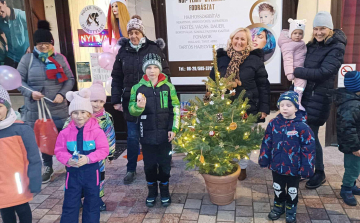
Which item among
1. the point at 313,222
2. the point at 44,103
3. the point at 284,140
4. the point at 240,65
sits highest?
the point at 240,65

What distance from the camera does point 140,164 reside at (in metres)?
5.35

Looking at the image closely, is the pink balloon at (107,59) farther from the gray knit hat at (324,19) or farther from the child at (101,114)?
the gray knit hat at (324,19)

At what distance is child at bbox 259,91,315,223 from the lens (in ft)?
10.3

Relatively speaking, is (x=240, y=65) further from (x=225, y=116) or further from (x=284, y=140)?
(x=284, y=140)

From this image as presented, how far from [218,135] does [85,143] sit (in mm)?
1589

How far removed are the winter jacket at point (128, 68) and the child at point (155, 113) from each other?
633mm

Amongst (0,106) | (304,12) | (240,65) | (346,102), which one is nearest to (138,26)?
(240,65)

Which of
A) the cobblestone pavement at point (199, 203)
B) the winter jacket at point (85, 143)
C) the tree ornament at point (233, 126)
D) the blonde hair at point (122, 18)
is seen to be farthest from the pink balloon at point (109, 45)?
the tree ornament at point (233, 126)

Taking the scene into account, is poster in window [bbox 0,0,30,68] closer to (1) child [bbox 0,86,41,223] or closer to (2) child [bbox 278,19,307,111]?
(1) child [bbox 0,86,41,223]

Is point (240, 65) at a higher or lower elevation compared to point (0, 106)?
higher

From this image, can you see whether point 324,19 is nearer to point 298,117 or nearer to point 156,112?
point 298,117

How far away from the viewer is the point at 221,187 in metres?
3.76

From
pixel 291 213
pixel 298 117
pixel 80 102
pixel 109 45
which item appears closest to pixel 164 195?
pixel 291 213

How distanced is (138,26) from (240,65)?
1.54m
